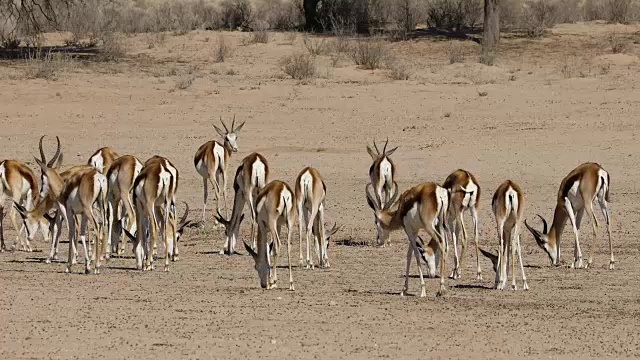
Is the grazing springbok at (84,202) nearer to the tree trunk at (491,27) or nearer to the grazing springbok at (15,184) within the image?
the grazing springbok at (15,184)

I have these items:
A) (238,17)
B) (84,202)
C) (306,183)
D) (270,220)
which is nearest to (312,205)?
(306,183)

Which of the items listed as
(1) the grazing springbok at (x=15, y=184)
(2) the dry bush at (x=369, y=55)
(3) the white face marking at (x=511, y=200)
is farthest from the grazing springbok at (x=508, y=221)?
(2) the dry bush at (x=369, y=55)

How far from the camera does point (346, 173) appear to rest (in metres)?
24.7

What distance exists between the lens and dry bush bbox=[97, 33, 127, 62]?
1430 inches

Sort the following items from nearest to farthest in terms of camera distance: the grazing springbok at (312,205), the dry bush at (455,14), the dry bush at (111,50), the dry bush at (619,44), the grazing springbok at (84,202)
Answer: the grazing springbok at (84,202)
the grazing springbok at (312,205)
the dry bush at (619,44)
the dry bush at (111,50)
the dry bush at (455,14)

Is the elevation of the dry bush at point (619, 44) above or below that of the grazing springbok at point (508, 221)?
above

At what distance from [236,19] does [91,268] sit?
30.6m

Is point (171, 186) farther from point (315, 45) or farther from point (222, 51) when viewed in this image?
point (315, 45)

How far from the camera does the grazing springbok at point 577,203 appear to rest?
17281mm

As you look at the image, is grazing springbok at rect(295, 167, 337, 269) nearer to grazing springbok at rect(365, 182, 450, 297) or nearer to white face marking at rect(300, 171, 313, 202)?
white face marking at rect(300, 171, 313, 202)

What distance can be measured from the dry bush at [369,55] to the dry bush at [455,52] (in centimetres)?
178

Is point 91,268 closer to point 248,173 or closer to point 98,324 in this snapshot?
point 248,173

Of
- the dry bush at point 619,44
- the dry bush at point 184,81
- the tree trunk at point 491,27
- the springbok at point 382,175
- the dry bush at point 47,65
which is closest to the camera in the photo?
the springbok at point 382,175

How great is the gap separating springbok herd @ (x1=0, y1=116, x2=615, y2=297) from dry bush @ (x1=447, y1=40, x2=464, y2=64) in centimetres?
1602
